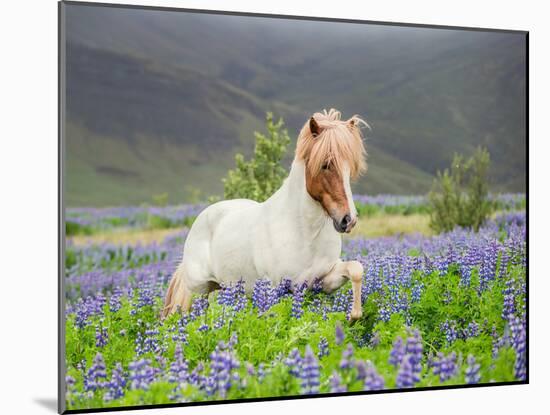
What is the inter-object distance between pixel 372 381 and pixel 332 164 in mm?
1440

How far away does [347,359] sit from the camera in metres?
5.91

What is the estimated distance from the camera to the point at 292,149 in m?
6.38

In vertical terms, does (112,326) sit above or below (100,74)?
below

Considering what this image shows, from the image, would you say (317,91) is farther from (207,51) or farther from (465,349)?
(465,349)

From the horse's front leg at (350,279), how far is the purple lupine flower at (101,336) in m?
1.50

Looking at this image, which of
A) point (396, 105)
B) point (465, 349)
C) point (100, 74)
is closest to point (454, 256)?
point (465, 349)

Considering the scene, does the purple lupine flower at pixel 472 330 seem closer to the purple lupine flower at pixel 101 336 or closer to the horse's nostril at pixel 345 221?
the horse's nostril at pixel 345 221

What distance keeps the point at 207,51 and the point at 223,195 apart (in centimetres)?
103

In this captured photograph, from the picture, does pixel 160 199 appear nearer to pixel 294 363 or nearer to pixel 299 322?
pixel 299 322

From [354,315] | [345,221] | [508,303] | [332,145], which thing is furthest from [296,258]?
[508,303]

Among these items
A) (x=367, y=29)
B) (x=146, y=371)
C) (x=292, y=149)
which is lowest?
(x=146, y=371)

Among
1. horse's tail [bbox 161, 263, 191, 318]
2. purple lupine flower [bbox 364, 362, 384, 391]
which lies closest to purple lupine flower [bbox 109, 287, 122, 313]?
horse's tail [bbox 161, 263, 191, 318]

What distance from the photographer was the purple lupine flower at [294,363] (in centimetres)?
578

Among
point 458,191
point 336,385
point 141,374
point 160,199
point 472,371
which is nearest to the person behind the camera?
point 141,374
